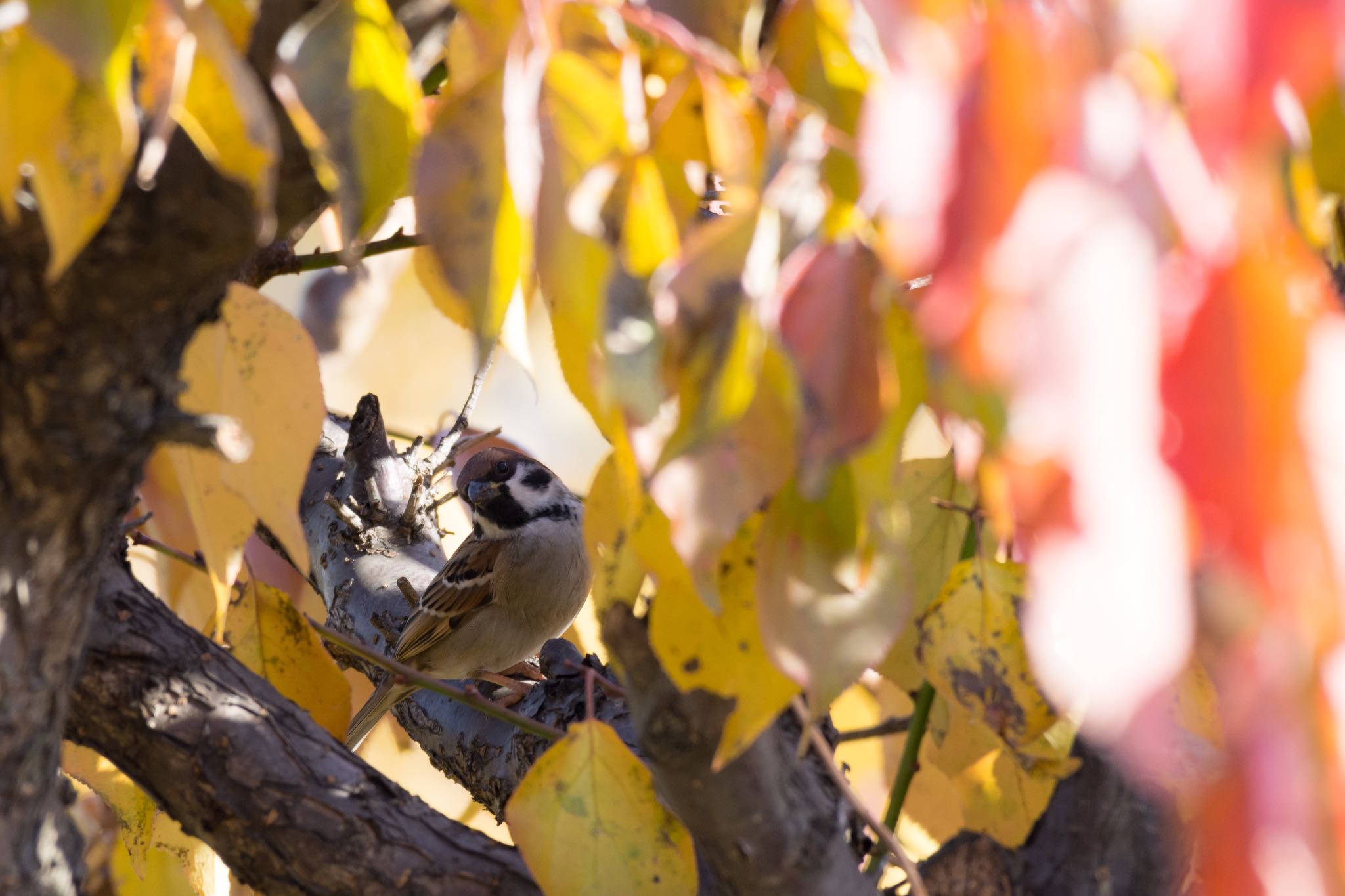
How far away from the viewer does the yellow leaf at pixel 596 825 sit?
1.03 metres

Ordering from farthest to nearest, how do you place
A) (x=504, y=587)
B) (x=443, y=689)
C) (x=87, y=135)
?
1. (x=504, y=587)
2. (x=443, y=689)
3. (x=87, y=135)

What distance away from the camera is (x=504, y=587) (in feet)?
10.6

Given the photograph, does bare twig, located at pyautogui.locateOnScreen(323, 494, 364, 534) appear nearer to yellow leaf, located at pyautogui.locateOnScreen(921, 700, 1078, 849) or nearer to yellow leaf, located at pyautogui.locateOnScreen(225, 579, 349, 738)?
yellow leaf, located at pyautogui.locateOnScreen(225, 579, 349, 738)

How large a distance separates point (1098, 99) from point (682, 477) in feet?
0.76

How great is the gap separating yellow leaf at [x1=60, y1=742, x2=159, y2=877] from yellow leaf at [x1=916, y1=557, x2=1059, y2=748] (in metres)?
0.99

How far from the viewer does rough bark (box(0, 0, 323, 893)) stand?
81cm

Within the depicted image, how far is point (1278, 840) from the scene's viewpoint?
407mm

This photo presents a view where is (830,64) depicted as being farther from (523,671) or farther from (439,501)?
(523,671)

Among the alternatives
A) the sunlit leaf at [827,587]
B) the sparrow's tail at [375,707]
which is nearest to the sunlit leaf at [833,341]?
the sunlit leaf at [827,587]

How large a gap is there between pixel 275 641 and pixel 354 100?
37.9 inches

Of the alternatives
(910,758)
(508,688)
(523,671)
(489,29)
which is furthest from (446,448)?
(489,29)

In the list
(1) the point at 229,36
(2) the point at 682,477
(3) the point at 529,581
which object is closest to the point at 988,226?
(2) the point at 682,477

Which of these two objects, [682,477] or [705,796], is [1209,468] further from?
[705,796]

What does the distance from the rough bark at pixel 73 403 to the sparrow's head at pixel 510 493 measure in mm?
2457
